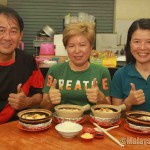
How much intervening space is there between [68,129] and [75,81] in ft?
2.15

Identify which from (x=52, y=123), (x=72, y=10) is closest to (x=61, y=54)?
(x=72, y=10)

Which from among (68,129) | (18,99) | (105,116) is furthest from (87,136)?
(18,99)

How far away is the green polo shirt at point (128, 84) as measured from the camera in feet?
6.33

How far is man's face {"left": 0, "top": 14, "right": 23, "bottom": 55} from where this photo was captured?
1.84 m

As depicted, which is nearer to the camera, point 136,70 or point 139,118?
point 139,118

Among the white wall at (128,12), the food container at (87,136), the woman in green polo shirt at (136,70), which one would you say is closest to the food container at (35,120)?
the food container at (87,136)

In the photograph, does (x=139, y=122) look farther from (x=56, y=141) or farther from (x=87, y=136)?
(x=56, y=141)

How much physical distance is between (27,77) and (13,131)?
0.64 meters

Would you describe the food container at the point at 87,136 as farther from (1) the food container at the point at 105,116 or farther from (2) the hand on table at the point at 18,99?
(2) the hand on table at the point at 18,99

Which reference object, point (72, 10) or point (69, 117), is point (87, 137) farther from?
point (72, 10)

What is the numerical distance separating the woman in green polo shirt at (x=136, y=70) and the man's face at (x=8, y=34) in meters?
0.83

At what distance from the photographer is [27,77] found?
6.61 ft

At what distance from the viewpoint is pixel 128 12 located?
4.69m

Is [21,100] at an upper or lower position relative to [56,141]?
upper
